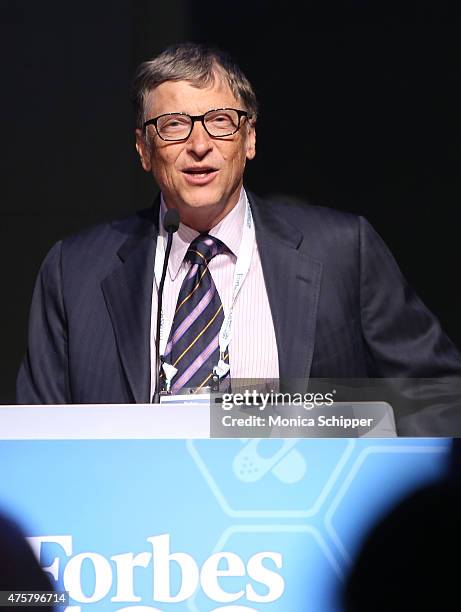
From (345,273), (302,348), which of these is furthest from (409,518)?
(345,273)

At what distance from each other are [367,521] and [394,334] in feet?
3.52

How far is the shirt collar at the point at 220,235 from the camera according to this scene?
2455mm

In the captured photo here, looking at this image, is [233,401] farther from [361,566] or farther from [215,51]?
[215,51]

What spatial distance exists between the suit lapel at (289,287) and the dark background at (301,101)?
1118mm

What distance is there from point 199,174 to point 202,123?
0.11 metres

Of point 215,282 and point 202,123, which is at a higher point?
point 202,123

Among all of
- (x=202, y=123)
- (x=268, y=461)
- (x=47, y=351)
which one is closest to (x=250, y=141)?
(x=202, y=123)

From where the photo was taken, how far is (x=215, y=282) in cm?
240

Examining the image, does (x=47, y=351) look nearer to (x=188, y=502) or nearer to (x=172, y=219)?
(x=172, y=219)

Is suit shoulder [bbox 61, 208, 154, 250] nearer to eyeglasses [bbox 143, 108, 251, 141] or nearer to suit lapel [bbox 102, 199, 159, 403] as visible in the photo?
suit lapel [bbox 102, 199, 159, 403]

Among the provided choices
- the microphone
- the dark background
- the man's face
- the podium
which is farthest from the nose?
the dark background

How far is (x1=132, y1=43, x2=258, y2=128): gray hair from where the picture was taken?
8.05 ft

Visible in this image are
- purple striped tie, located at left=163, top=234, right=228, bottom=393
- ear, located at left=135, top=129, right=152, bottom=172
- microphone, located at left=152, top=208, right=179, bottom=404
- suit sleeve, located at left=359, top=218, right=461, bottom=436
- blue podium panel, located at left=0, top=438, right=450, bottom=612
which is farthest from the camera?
ear, located at left=135, top=129, right=152, bottom=172

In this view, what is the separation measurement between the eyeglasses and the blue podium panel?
1.14m
